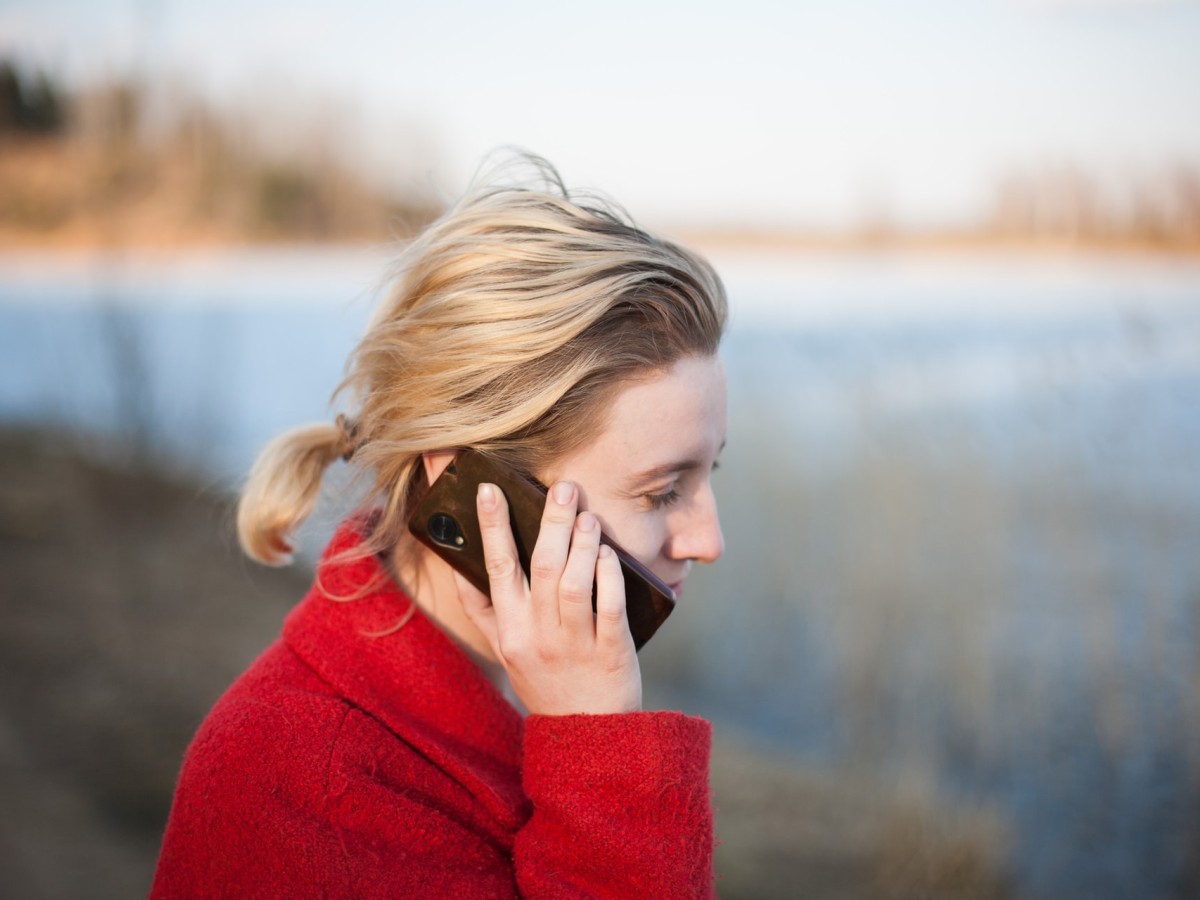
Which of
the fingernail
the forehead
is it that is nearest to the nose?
the forehead

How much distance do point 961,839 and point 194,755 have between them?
3.96 m

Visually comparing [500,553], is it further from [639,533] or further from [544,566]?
[639,533]

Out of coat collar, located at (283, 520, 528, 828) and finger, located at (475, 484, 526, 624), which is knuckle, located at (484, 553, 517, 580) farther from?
coat collar, located at (283, 520, 528, 828)

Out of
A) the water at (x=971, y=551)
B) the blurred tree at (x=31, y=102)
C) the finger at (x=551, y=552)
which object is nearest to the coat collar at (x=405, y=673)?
the finger at (x=551, y=552)

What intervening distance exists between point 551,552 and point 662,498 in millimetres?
237

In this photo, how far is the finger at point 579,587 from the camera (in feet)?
4.65

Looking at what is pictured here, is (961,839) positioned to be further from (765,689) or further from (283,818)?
(283,818)

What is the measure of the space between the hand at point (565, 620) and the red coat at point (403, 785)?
37mm

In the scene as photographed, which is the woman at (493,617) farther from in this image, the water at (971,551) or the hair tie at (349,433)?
the water at (971,551)

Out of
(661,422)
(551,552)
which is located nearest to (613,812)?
(551,552)

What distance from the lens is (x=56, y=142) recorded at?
7.16m

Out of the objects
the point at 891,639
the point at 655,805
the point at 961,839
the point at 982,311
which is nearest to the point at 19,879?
the point at 655,805

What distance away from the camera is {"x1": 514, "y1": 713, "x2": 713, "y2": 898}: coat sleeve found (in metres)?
1.35

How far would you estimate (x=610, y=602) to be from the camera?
1.42 m
